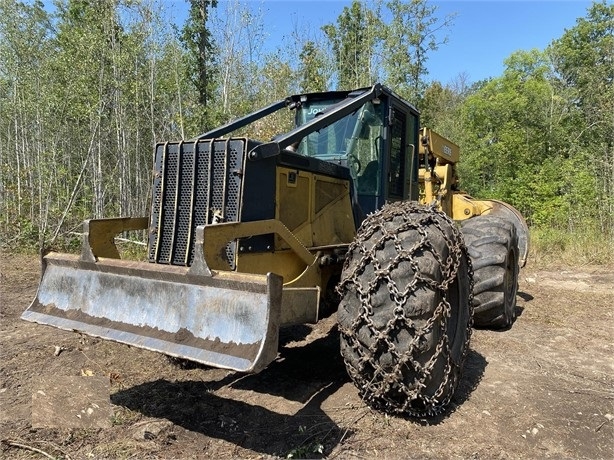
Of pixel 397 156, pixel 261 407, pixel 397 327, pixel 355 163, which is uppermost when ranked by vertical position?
pixel 397 156

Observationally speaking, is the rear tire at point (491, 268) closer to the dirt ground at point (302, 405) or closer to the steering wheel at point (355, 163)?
the dirt ground at point (302, 405)

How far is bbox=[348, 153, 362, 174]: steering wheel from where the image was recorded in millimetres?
4426

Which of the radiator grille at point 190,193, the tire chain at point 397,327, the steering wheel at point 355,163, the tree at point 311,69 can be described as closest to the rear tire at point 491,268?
the steering wheel at point 355,163

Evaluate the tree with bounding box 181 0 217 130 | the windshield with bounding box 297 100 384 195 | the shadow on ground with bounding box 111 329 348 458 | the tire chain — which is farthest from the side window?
the tree with bounding box 181 0 217 130

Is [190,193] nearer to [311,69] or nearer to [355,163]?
[355,163]

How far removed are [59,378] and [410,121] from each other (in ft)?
13.4

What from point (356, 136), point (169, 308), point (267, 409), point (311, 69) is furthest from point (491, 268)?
point (311, 69)

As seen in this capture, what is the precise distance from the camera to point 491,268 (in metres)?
4.95

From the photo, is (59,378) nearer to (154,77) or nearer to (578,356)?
(578,356)

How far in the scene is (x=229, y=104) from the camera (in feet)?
46.5

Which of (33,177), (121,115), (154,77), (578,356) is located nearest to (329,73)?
(154,77)

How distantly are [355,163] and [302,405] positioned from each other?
7.29ft

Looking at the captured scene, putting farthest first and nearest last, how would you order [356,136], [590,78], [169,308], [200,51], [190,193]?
[590,78], [200,51], [356,136], [190,193], [169,308]

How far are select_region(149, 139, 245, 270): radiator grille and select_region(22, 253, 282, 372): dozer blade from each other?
1.36 ft
